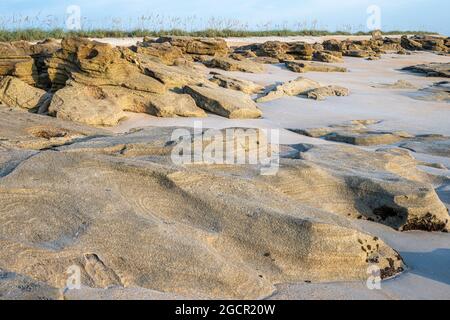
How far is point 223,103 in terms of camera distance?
867 cm

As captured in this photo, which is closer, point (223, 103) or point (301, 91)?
point (223, 103)

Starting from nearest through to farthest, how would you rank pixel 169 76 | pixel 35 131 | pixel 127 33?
pixel 35 131 → pixel 169 76 → pixel 127 33

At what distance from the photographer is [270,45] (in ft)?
68.2

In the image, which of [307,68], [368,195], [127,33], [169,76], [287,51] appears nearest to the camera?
[368,195]

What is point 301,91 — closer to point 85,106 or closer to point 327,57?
point 85,106

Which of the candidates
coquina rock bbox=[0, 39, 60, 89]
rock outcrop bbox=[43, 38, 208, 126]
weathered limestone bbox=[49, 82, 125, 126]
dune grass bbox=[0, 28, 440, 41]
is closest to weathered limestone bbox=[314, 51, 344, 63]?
dune grass bbox=[0, 28, 440, 41]

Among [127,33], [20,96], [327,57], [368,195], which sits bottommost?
[368,195]

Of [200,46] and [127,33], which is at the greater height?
[127,33]

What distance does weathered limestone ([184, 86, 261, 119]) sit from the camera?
8.58 meters

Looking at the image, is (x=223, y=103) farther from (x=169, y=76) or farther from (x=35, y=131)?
(x=35, y=131)

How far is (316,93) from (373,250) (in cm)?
819

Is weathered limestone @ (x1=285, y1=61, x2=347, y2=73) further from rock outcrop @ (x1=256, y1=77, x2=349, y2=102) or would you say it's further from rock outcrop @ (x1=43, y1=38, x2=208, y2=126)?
rock outcrop @ (x1=43, y1=38, x2=208, y2=126)

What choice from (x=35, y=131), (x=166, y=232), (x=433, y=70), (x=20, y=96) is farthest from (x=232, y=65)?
(x=166, y=232)

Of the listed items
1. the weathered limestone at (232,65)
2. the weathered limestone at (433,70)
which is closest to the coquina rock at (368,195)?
the weathered limestone at (232,65)
